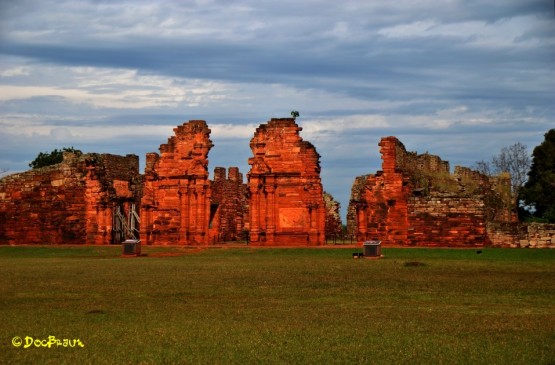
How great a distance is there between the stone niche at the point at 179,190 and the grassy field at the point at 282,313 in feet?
52.5

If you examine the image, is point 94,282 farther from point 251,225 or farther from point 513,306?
point 251,225

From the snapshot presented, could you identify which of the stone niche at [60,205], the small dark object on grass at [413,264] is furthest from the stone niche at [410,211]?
the stone niche at [60,205]

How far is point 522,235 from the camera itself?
129ft

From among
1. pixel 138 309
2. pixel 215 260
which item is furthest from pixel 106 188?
pixel 138 309

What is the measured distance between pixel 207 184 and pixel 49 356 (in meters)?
32.9

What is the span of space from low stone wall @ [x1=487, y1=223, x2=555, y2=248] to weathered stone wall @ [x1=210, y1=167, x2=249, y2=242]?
60.1 feet

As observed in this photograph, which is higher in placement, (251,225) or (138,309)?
(251,225)

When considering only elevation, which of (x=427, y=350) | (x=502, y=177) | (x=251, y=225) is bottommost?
(x=427, y=350)

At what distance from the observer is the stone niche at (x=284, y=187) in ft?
142

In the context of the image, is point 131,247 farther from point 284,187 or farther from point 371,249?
point 284,187

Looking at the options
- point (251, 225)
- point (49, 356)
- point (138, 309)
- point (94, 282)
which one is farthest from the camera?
point (251, 225)

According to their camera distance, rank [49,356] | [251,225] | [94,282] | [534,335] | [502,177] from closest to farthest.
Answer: [49,356] → [534,335] → [94,282] → [251,225] → [502,177]

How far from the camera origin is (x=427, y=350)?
489 inches

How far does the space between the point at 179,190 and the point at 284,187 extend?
531cm
